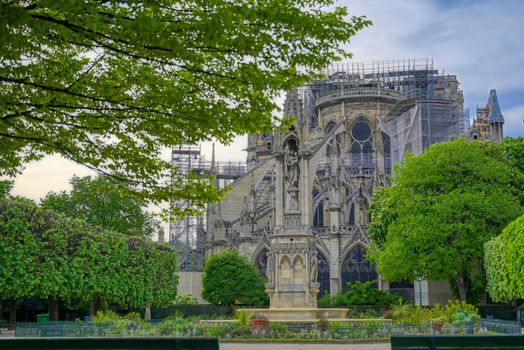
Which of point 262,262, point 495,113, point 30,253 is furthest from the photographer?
point 495,113

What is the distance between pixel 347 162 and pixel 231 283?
2281cm

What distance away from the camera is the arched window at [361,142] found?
7081 centimetres

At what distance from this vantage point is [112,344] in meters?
8.97

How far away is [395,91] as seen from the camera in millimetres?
74438

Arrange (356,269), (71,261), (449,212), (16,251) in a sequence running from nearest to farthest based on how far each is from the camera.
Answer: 1. (16,251)
2. (449,212)
3. (71,261)
4. (356,269)

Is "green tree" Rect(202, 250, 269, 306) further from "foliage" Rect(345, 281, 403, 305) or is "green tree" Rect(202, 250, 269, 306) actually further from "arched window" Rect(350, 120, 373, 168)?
"arched window" Rect(350, 120, 373, 168)

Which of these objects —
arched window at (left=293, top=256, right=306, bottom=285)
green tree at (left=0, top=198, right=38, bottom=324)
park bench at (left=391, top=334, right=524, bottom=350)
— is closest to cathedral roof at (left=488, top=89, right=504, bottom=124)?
arched window at (left=293, top=256, right=306, bottom=285)

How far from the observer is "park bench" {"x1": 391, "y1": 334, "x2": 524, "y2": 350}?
29.2 feet

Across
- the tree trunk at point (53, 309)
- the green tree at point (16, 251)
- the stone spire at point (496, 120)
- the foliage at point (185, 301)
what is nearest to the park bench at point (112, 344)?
the green tree at point (16, 251)

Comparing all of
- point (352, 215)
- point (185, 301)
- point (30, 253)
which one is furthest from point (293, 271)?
point (352, 215)

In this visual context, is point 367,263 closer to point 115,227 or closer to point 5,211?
point 115,227

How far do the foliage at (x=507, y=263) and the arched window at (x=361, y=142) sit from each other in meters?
34.9

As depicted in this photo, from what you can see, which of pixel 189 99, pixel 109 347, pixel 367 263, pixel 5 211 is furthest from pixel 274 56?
pixel 367 263

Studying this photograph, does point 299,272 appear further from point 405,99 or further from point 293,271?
point 405,99
